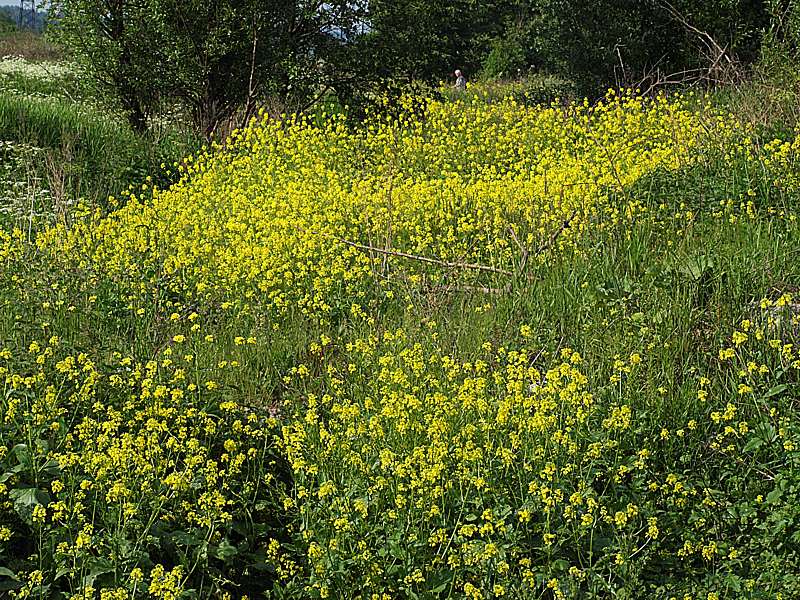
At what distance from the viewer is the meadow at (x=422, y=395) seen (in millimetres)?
3000

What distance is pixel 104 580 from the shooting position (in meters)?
2.80

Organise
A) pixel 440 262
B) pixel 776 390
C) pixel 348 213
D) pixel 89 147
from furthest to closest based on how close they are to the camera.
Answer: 1. pixel 89 147
2. pixel 348 213
3. pixel 440 262
4. pixel 776 390

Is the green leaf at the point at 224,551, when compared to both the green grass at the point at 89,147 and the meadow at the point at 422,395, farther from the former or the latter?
the green grass at the point at 89,147

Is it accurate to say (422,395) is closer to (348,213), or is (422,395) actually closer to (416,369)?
(416,369)

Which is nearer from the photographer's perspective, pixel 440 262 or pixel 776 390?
pixel 776 390

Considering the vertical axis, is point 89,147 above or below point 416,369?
above

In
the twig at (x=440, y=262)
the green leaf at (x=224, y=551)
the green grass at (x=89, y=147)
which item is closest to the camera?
the green leaf at (x=224, y=551)

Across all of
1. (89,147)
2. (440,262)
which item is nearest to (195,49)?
(89,147)

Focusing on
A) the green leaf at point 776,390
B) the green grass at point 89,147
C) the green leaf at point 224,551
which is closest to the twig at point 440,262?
the green leaf at point 776,390

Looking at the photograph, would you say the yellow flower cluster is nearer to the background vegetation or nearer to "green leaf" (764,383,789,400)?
the background vegetation

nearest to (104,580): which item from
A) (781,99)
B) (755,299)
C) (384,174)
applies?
(755,299)

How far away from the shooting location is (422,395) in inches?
154

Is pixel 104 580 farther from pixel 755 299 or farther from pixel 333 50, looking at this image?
pixel 333 50

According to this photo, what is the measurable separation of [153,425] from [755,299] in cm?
285
